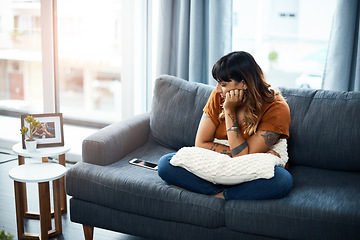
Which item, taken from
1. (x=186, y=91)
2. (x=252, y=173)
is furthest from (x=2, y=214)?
(x=252, y=173)

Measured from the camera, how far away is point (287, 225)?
1.92m

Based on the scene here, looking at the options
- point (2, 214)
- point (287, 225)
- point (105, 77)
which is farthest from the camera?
point (105, 77)

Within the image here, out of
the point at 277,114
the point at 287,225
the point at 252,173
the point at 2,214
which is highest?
the point at 277,114

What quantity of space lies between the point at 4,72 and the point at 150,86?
228 cm

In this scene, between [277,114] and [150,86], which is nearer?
[277,114]

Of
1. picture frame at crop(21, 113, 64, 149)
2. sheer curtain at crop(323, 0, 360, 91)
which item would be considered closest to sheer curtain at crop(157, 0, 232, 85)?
sheer curtain at crop(323, 0, 360, 91)

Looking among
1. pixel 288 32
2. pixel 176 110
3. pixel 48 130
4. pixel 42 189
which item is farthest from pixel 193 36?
pixel 42 189

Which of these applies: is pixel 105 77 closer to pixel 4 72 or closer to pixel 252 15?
pixel 4 72

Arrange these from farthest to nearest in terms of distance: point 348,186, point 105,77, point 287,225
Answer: point 105,77
point 348,186
point 287,225

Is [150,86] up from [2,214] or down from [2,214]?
up

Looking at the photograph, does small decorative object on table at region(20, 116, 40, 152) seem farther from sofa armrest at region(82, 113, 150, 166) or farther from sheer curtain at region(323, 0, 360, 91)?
sheer curtain at region(323, 0, 360, 91)

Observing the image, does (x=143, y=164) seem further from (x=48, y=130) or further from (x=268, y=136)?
(x=268, y=136)

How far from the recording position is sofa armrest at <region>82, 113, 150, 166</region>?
2365 mm

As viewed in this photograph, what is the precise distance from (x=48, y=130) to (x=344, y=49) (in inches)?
74.5
